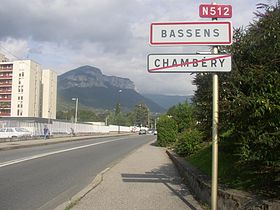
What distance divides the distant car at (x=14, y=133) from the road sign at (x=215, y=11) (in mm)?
37235

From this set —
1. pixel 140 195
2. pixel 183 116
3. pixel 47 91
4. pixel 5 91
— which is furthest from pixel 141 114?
pixel 140 195

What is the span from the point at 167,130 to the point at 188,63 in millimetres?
24524

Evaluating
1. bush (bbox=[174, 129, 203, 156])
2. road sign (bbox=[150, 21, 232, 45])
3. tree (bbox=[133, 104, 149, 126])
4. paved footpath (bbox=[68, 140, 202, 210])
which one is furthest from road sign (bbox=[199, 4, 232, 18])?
tree (bbox=[133, 104, 149, 126])

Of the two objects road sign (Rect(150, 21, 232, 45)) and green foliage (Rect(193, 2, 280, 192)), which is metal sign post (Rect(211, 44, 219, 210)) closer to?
green foliage (Rect(193, 2, 280, 192))

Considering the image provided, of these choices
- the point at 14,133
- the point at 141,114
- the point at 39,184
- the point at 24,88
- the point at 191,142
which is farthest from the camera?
the point at 141,114

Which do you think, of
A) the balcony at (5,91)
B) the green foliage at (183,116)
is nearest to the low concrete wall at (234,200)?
the green foliage at (183,116)

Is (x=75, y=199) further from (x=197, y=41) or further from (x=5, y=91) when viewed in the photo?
(x=5, y=91)

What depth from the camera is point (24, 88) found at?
109m

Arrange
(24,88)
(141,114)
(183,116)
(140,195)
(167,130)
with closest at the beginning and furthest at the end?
(140,195) < (183,116) < (167,130) < (24,88) < (141,114)

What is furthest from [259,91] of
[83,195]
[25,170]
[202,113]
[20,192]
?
[25,170]

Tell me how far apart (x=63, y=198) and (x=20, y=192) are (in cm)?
133

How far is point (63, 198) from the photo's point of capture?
9.62 m

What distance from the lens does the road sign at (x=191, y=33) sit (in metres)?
6.37

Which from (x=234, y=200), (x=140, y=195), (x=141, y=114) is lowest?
(x=140, y=195)
